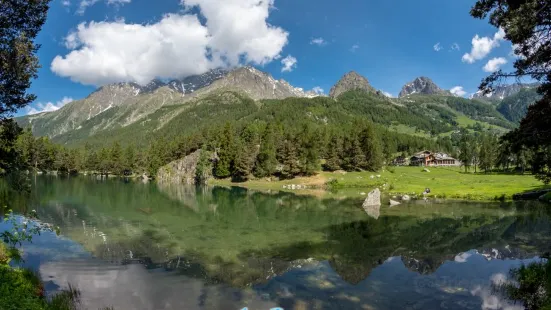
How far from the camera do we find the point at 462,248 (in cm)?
3566

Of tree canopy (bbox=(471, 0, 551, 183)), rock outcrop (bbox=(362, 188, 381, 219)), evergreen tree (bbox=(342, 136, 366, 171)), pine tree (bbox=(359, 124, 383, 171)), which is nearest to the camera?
tree canopy (bbox=(471, 0, 551, 183))

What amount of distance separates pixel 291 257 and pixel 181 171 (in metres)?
137

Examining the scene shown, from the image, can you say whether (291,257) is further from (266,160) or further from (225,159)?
(225,159)

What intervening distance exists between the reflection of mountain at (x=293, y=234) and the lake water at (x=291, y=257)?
127mm

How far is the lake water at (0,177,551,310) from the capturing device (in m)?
22.4

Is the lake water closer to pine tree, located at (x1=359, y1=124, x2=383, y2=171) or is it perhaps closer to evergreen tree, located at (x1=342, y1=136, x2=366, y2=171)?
evergreen tree, located at (x1=342, y1=136, x2=366, y2=171)

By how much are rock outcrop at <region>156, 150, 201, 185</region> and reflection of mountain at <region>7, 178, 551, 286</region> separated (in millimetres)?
89155

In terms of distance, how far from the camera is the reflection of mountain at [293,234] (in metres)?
31.0

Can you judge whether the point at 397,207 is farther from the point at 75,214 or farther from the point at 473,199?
the point at 75,214

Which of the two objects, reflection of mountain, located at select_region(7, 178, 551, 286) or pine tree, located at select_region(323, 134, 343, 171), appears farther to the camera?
pine tree, located at select_region(323, 134, 343, 171)

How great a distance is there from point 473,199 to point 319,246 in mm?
50630

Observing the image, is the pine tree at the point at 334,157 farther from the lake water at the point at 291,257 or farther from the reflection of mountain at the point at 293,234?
the lake water at the point at 291,257

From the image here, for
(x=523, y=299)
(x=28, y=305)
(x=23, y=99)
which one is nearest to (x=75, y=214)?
(x=23, y=99)

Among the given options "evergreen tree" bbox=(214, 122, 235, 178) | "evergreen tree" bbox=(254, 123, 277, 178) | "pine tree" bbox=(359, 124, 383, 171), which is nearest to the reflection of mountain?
"evergreen tree" bbox=(254, 123, 277, 178)
